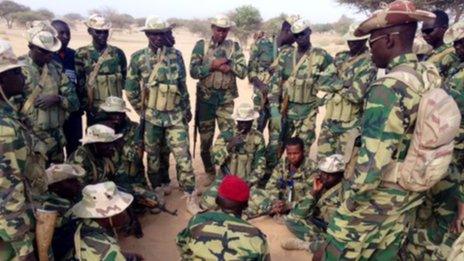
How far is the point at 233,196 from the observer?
316 cm

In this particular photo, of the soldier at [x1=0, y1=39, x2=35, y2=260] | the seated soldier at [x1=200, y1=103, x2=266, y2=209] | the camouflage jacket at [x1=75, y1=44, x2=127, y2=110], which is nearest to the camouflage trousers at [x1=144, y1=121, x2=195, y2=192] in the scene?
the seated soldier at [x1=200, y1=103, x2=266, y2=209]

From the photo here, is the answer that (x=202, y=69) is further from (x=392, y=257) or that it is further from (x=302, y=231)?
(x=392, y=257)

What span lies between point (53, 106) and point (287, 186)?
120 inches

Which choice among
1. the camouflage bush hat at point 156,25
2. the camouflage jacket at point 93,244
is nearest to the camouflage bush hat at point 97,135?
the camouflage jacket at point 93,244

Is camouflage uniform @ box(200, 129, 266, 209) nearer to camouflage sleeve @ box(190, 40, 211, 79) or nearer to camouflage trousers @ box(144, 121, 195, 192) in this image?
camouflage trousers @ box(144, 121, 195, 192)

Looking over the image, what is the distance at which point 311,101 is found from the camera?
6227 mm

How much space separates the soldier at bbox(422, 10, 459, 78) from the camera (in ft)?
17.9

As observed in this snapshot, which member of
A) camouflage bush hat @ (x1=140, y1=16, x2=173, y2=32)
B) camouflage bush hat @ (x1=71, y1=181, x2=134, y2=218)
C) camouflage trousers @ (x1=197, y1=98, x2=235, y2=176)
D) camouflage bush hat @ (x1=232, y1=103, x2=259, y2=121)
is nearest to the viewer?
camouflage bush hat @ (x1=71, y1=181, x2=134, y2=218)

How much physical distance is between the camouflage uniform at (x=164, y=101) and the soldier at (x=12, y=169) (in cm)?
273

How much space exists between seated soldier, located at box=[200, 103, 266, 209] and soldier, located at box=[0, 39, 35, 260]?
2944mm

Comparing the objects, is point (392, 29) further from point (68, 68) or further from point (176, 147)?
point (68, 68)

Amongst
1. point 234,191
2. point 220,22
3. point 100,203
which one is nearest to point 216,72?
point 220,22

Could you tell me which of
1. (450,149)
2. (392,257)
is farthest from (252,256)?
(450,149)

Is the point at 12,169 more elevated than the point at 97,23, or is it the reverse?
the point at 97,23
